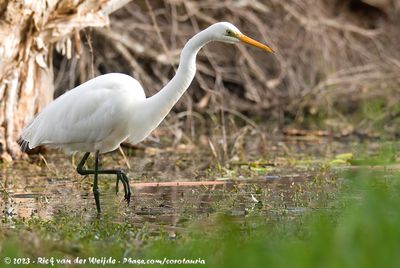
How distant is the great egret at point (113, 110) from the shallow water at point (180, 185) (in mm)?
350

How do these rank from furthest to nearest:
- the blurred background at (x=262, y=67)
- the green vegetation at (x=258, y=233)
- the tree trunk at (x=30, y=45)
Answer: the blurred background at (x=262, y=67)
the tree trunk at (x=30, y=45)
the green vegetation at (x=258, y=233)

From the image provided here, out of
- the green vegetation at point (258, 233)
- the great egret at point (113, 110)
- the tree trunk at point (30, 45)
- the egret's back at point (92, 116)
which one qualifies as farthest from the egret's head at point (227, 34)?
the tree trunk at point (30, 45)

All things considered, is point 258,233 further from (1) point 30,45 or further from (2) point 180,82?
(1) point 30,45

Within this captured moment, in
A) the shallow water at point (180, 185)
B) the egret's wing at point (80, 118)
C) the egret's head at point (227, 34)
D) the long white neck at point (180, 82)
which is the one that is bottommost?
the shallow water at point (180, 185)

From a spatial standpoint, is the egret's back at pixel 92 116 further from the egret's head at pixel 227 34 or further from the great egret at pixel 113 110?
the egret's head at pixel 227 34

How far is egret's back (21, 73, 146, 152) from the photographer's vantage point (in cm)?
719

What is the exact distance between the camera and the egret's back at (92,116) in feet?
23.6

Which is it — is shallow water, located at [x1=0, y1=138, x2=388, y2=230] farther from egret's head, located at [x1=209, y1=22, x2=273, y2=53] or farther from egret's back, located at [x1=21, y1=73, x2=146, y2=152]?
egret's head, located at [x1=209, y1=22, x2=273, y2=53]

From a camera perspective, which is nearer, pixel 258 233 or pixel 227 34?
pixel 258 233

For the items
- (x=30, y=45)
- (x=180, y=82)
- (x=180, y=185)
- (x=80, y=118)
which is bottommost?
(x=180, y=185)

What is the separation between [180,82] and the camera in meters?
6.91

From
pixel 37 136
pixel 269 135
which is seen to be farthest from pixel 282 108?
pixel 37 136

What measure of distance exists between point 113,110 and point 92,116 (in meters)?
0.24

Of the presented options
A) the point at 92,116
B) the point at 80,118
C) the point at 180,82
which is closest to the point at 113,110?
the point at 92,116
